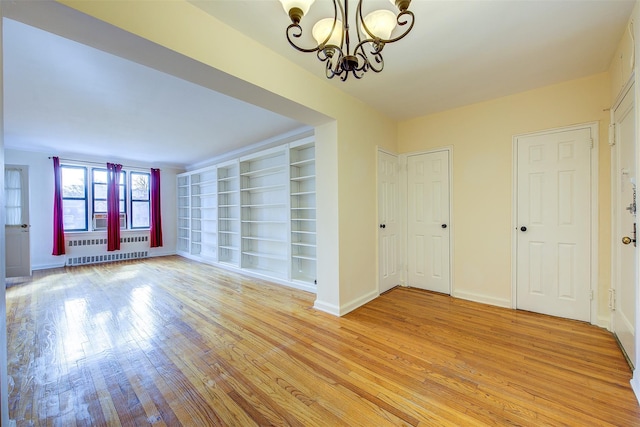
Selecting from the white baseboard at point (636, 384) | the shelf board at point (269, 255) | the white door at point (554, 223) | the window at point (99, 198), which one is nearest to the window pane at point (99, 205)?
the window at point (99, 198)

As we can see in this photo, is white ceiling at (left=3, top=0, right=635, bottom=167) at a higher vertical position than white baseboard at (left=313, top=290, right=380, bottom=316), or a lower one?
higher

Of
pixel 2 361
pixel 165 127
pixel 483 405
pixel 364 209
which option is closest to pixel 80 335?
pixel 2 361

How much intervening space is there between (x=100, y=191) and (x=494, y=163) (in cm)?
825

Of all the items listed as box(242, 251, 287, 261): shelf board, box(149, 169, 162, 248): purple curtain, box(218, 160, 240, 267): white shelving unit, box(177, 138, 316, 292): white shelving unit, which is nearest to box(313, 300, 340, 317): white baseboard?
box(177, 138, 316, 292): white shelving unit

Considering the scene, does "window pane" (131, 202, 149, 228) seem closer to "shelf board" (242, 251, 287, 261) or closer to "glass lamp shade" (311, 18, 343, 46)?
"shelf board" (242, 251, 287, 261)

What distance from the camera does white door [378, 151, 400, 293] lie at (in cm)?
350

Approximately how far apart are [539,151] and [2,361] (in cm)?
456

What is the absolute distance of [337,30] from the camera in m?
1.66

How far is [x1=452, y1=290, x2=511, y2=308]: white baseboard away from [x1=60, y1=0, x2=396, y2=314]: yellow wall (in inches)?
45.1

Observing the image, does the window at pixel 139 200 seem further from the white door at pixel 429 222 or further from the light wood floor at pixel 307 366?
the white door at pixel 429 222

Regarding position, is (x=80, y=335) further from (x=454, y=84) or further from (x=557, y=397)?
(x=454, y=84)

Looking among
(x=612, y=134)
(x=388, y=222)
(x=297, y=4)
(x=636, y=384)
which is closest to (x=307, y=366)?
(x=636, y=384)

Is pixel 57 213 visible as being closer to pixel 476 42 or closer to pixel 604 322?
pixel 476 42

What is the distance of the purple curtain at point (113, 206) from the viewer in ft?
20.1
